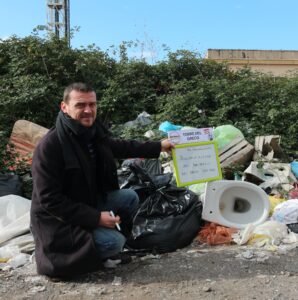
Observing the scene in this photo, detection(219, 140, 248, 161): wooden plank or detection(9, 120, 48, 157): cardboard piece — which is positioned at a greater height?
detection(9, 120, 48, 157): cardboard piece

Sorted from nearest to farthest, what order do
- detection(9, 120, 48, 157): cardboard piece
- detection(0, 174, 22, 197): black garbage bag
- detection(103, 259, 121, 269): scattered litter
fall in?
detection(103, 259, 121, 269): scattered litter → detection(0, 174, 22, 197): black garbage bag → detection(9, 120, 48, 157): cardboard piece

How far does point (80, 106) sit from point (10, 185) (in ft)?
6.48

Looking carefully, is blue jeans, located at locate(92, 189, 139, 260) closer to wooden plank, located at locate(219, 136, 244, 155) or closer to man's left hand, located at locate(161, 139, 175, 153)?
man's left hand, located at locate(161, 139, 175, 153)

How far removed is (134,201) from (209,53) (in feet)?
41.2

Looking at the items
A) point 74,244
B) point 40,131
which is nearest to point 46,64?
point 40,131

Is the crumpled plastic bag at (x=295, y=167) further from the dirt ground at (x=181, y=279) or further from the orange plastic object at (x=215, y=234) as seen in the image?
the dirt ground at (x=181, y=279)

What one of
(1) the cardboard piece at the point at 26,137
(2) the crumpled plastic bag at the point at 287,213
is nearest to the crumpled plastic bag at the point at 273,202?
(2) the crumpled plastic bag at the point at 287,213

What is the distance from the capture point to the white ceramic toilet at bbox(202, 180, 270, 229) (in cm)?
391

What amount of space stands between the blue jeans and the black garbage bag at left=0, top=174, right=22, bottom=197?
5.34 ft

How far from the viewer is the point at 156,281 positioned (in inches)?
116

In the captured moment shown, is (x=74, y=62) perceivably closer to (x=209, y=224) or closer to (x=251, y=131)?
(x=251, y=131)

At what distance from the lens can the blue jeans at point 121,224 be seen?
9.54 feet

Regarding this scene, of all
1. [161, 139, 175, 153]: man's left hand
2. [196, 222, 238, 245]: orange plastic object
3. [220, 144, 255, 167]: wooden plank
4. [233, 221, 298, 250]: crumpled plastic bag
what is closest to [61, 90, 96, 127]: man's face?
[161, 139, 175, 153]: man's left hand

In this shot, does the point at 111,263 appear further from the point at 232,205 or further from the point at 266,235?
the point at 232,205
